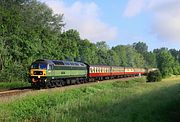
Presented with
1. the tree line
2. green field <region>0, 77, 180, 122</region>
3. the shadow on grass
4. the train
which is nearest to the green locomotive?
the train

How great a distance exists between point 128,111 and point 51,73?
49.8ft

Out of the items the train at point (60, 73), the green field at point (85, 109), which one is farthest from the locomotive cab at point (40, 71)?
the green field at point (85, 109)

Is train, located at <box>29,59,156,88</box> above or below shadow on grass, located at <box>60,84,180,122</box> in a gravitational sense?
above

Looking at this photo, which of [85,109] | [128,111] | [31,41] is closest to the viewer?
[128,111]

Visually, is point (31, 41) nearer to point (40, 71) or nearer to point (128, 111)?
point (40, 71)

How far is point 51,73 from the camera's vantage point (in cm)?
4112

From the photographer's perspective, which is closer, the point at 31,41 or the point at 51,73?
the point at 51,73

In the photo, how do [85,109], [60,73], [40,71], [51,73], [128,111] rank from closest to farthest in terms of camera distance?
[128,111] → [85,109] → [40,71] → [51,73] → [60,73]

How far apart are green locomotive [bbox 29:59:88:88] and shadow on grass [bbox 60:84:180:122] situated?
8268 millimetres

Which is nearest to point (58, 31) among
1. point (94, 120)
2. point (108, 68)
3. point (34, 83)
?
point (108, 68)

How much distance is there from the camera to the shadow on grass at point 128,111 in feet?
82.4

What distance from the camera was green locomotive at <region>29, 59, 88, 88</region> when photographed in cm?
A: 4003

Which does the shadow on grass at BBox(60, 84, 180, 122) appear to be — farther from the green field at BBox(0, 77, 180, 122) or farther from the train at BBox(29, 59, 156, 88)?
the train at BBox(29, 59, 156, 88)

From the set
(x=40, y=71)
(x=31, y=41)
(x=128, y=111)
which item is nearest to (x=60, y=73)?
(x=40, y=71)
